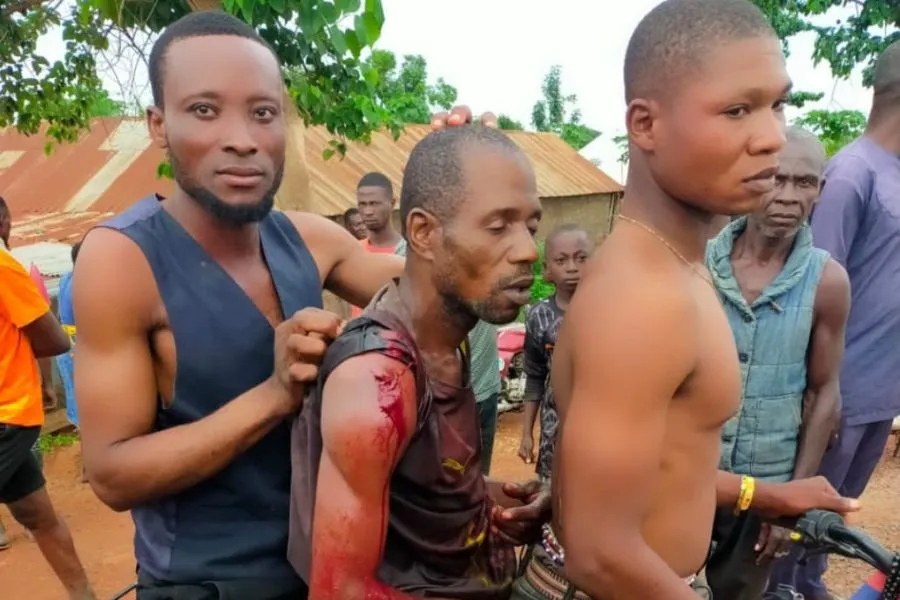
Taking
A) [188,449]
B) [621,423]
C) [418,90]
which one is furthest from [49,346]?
[418,90]

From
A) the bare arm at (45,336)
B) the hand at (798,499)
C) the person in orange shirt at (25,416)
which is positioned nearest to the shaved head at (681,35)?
the hand at (798,499)

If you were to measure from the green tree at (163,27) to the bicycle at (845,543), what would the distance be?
8.09ft

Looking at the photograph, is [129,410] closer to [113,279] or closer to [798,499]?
[113,279]

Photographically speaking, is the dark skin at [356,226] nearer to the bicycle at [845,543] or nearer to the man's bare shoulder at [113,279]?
the man's bare shoulder at [113,279]

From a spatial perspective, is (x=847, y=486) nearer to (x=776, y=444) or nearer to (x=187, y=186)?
(x=776, y=444)

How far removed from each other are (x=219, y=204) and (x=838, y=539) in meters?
1.60

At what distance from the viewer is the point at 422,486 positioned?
1455mm

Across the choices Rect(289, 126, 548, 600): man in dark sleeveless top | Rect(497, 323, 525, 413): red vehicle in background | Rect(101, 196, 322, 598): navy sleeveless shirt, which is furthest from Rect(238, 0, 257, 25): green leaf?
Rect(497, 323, 525, 413): red vehicle in background

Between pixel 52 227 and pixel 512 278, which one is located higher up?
pixel 512 278

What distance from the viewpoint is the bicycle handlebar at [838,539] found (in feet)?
5.71

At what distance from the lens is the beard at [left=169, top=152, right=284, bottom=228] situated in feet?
5.41

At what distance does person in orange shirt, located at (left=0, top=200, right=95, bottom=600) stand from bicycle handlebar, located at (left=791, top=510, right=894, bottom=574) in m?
3.33

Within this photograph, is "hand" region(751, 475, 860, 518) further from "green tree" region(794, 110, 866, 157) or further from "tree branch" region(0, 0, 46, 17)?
"green tree" region(794, 110, 866, 157)

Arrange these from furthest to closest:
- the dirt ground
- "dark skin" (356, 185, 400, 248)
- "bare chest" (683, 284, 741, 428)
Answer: "dark skin" (356, 185, 400, 248) < the dirt ground < "bare chest" (683, 284, 741, 428)
